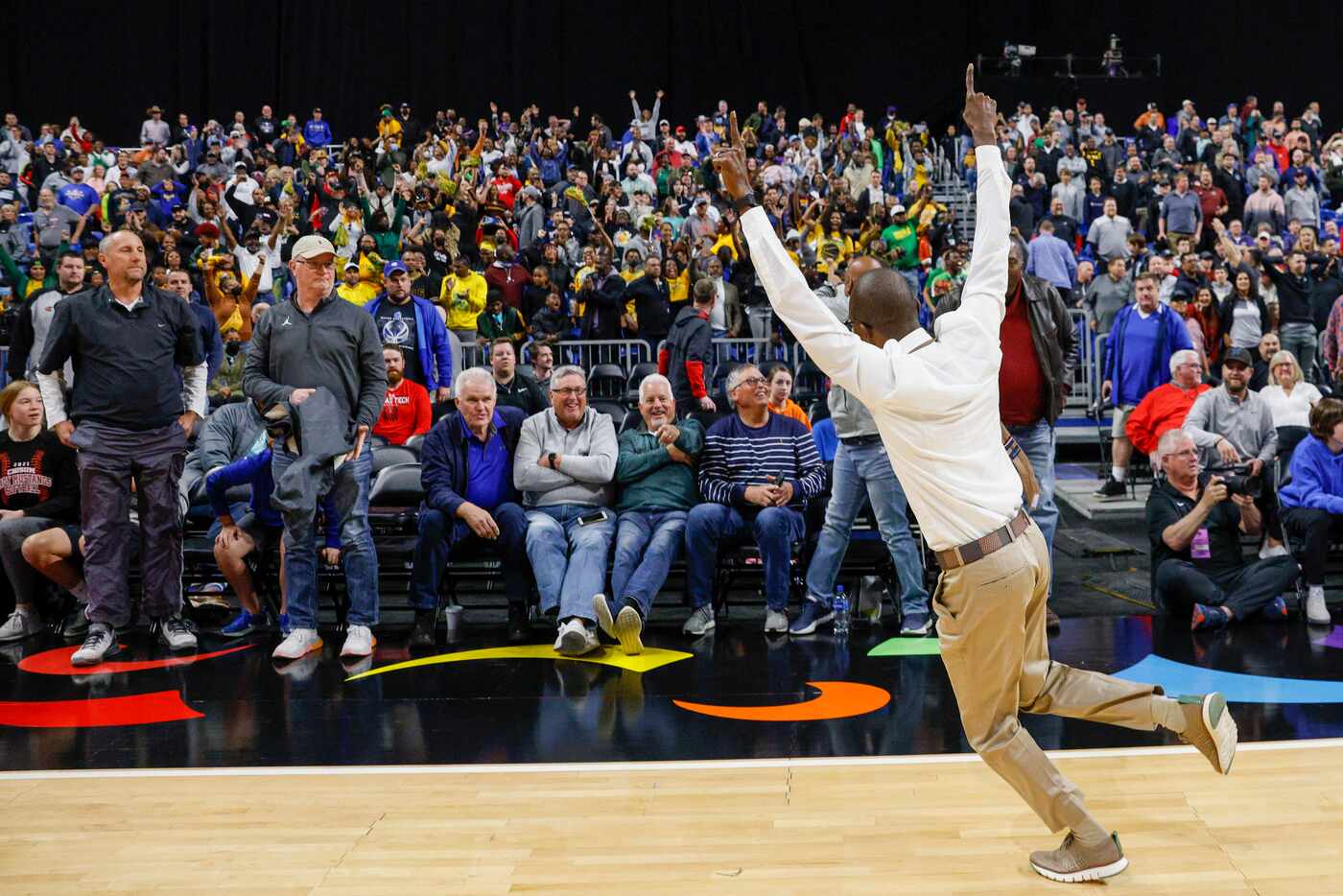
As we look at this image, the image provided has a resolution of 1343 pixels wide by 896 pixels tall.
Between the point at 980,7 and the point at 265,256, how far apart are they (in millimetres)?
16118

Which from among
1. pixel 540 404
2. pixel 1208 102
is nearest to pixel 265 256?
pixel 540 404

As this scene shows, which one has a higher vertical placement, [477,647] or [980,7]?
[980,7]

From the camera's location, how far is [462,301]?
1120cm

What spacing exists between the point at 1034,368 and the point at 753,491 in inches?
57.6

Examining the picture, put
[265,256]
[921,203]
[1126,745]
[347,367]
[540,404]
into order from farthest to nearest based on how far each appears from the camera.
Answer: [921,203] → [265,256] → [540,404] → [347,367] → [1126,745]

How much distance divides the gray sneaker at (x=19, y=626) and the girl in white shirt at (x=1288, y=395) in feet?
24.6

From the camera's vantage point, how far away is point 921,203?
1402cm

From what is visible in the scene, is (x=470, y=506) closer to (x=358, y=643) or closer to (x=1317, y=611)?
(x=358, y=643)

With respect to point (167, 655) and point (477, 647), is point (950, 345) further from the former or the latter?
point (167, 655)

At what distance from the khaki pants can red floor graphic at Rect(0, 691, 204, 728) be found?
3.17m

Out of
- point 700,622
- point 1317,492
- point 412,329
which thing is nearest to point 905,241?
point 412,329

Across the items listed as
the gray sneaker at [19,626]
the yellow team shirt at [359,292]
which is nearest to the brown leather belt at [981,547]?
the gray sneaker at [19,626]

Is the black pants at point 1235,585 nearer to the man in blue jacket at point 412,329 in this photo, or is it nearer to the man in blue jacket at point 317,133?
the man in blue jacket at point 412,329

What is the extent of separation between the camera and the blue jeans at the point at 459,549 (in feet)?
19.9
